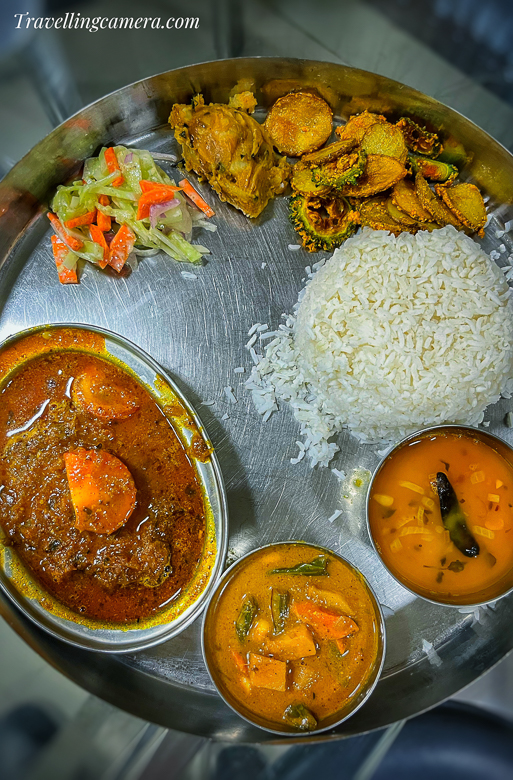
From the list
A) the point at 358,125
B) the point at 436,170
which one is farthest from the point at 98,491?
the point at 436,170

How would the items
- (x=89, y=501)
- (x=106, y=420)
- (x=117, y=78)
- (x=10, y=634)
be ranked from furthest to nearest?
(x=117, y=78)
(x=10, y=634)
(x=106, y=420)
(x=89, y=501)

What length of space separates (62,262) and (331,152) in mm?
1357

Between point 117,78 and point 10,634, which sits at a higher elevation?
point 117,78

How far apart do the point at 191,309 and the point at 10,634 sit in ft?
5.64

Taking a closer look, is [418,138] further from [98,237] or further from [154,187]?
[98,237]

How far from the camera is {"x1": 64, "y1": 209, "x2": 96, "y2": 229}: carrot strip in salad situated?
256cm

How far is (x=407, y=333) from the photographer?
2.40 m

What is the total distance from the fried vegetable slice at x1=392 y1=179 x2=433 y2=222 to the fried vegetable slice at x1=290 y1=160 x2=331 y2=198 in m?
0.34

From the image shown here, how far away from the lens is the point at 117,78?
10.2 ft

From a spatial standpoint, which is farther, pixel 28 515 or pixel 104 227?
pixel 104 227

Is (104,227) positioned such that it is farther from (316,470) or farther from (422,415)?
(422,415)

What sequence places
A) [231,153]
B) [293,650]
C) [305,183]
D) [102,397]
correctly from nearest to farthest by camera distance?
1. [293,650]
2. [102,397]
3. [231,153]
4. [305,183]

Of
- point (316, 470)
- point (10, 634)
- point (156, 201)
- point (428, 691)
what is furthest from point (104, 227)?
point (428, 691)

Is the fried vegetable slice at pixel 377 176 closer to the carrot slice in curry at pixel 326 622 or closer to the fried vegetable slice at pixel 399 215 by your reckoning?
the fried vegetable slice at pixel 399 215
